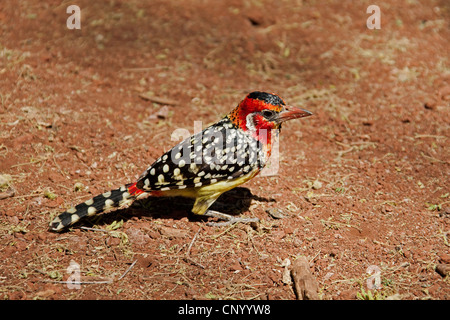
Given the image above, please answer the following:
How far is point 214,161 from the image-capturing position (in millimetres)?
4398

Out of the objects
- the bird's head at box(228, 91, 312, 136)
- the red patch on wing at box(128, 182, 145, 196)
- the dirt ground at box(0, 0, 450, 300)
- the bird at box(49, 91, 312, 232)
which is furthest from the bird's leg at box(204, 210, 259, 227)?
the bird's head at box(228, 91, 312, 136)

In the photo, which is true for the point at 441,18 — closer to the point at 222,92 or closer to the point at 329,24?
the point at 329,24

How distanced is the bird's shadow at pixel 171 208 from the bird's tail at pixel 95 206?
23 cm

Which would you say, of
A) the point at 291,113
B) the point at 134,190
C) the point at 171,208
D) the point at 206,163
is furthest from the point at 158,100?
the point at 291,113

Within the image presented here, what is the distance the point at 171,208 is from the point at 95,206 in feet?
3.07

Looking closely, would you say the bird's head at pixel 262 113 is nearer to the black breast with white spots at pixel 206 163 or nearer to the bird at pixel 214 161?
the bird at pixel 214 161

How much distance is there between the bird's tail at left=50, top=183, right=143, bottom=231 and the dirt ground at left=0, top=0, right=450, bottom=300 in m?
0.16

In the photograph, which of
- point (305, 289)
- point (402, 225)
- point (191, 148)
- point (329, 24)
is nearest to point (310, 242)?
point (305, 289)

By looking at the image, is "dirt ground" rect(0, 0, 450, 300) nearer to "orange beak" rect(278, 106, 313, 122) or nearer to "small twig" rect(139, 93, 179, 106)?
"small twig" rect(139, 93, 179, 106)

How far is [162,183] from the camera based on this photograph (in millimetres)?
4426

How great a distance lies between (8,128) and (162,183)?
248cm

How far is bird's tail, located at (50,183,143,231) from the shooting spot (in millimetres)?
4305

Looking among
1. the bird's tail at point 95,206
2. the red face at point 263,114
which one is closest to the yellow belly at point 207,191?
the bird's tail at point 95,206

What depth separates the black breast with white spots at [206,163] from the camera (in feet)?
14.4
